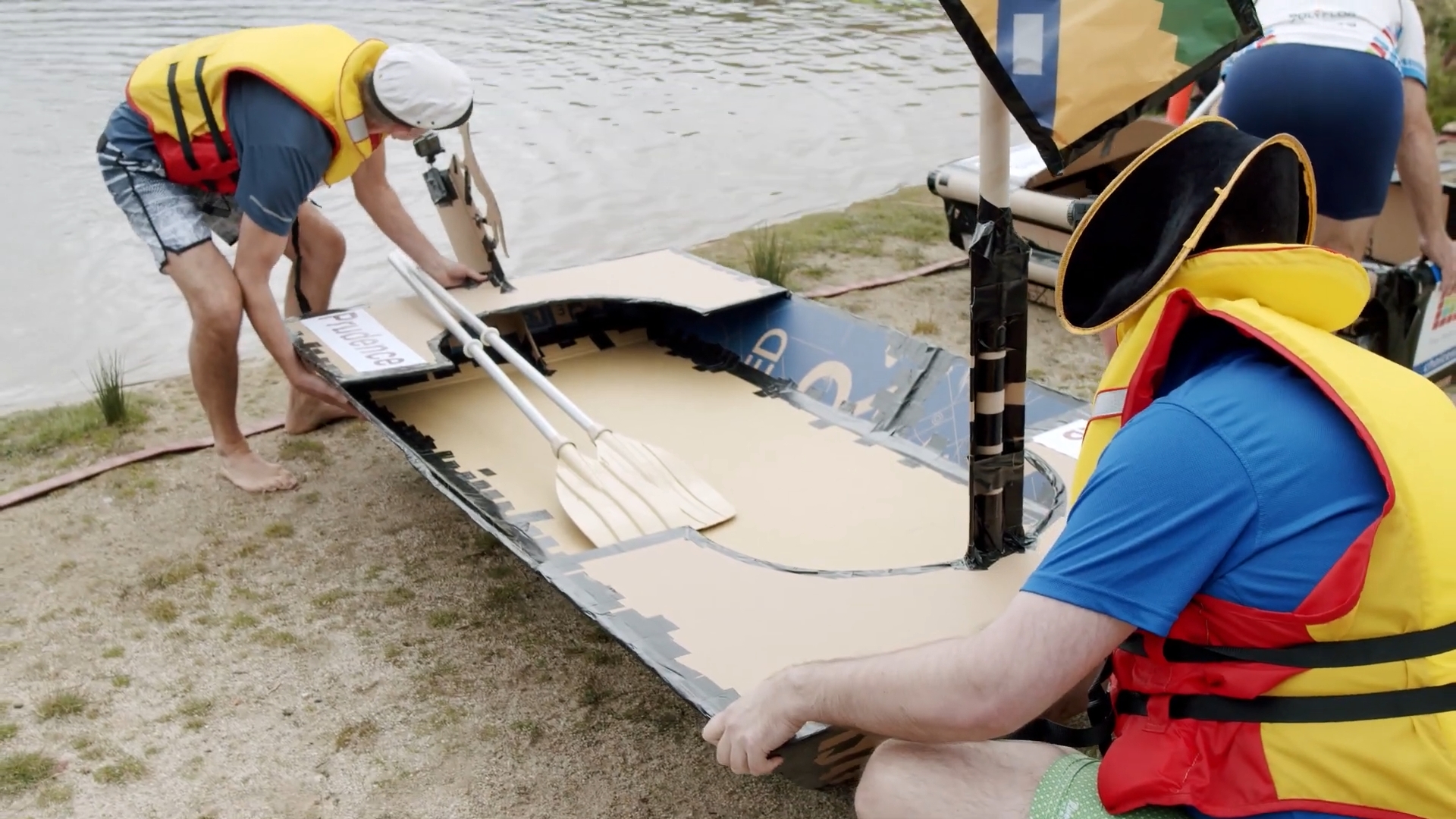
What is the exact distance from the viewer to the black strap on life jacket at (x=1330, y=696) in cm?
126

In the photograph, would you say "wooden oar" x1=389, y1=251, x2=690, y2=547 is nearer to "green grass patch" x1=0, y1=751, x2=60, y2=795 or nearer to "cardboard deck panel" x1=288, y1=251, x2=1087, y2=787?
"cardboard deck panel" x1=288, y1=251, x2=1087, y2=787

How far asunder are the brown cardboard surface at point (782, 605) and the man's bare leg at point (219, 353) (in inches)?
71.0

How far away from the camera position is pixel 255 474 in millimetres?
3846

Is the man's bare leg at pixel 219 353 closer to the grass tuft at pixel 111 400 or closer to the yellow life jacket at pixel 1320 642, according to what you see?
the grass tuft at pixel 111 400

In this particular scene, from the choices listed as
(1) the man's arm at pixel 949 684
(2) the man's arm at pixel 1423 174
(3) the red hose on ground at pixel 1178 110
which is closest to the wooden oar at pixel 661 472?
(1) the man's arm at pixel 949 684

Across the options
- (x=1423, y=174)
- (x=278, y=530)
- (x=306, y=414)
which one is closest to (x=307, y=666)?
(x=278, y=530)

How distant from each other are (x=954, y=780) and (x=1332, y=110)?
230 cm

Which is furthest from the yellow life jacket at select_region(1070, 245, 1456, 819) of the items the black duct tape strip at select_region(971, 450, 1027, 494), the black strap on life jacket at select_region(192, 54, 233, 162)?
the black strap on life jacket at select_region(192, 54, 233, 162)

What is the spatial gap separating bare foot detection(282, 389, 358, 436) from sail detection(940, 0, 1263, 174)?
304 cm

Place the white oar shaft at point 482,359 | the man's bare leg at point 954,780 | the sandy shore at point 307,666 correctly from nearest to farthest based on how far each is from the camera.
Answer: the man's bare leg at point 954,780, the sandy shore at point 307,666, the white oar shaft at point 482,359

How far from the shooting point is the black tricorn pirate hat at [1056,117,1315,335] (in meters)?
1.41

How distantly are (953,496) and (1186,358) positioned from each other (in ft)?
5.16

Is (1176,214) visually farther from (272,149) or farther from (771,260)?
(771,260)

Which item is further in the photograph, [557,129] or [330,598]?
[557,129]
